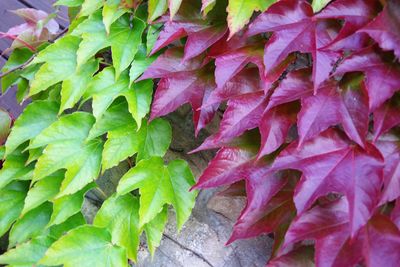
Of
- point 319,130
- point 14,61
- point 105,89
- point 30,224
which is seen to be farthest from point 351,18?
point 14,61

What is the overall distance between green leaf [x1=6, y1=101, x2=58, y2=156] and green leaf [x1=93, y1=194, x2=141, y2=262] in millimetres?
280

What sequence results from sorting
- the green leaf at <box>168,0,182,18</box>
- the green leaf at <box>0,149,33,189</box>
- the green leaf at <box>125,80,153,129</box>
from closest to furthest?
1. the green leaf at <box>168,0,182,18</box>
2. the green leaf at <box>125,80,153,129</box>
3. the green leaf at <box>0,149,33,189</box>

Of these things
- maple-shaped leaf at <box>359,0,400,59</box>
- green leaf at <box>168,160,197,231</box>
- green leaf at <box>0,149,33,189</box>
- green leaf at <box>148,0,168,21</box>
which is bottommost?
green leaf at <box>0,149,33,189</box>

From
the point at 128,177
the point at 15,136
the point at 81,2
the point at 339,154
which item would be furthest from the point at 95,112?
the point at 339,154

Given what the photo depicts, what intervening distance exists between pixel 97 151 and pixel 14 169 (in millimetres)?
304

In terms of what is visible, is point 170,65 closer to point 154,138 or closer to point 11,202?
point 154,138

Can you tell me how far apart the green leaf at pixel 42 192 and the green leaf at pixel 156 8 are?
0.44 meters

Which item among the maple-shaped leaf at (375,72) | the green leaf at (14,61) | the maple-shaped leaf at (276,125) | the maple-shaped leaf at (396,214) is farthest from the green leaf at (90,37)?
the maple-shaped leaf at (396,214)

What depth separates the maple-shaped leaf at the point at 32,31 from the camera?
1338 mm

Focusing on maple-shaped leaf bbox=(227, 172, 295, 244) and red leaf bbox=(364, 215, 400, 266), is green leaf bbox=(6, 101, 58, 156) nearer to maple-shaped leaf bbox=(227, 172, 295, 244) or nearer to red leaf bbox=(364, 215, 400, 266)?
maple-shaped leaf bbox=(227, 172, 295, 244)

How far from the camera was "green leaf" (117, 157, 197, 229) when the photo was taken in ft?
3.10

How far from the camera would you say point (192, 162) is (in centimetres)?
108

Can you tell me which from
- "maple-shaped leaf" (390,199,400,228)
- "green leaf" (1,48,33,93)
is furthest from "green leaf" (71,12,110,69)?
"maple-shaped leaf" (390,199,400,228)

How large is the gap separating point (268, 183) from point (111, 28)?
1.75 ft
